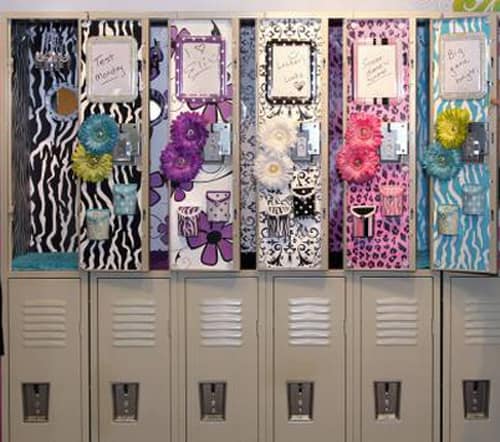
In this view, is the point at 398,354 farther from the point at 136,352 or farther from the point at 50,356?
the point at 50,356

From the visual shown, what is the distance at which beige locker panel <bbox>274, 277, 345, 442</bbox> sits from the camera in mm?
4258

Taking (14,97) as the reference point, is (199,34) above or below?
above

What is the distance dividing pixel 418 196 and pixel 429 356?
0.82 m

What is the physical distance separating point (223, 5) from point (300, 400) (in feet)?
7.03

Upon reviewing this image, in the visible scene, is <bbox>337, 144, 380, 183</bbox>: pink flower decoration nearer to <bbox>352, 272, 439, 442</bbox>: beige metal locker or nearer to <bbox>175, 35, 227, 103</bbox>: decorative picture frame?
<bbox>352, 272, 439, 442</bbox>: beige metal locker

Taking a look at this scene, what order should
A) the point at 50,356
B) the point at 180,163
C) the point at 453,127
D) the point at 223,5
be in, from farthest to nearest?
the point at 223,5
the point at 50,356
the point at 180,163
the point at 453,127

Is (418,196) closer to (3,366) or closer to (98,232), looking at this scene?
(98,232)

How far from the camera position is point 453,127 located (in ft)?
13.4

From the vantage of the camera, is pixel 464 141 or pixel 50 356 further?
pixel 50 356

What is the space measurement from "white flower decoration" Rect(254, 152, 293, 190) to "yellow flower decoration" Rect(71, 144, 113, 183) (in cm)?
76

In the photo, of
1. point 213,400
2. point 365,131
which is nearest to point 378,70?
point 365,131

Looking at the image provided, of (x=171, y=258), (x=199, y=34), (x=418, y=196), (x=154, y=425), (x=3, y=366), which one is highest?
(x=199, y=34)

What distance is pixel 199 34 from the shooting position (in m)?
4.17

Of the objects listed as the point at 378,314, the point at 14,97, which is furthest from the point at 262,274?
the point at 14,97
